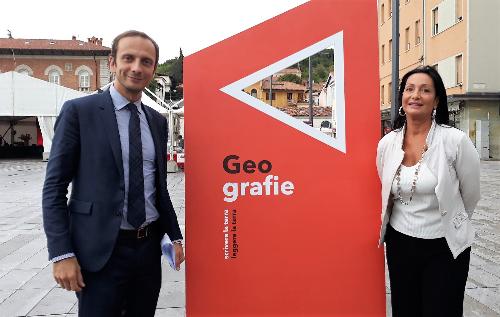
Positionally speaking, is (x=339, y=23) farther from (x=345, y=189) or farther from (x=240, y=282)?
(x=240, y=282)

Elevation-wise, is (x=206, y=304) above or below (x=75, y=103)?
below

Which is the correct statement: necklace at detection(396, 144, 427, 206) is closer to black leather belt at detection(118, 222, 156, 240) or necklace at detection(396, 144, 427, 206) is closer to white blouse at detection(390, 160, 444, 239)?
white blouse at detection(390, 160, 444, 239)

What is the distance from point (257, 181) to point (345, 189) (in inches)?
20.7

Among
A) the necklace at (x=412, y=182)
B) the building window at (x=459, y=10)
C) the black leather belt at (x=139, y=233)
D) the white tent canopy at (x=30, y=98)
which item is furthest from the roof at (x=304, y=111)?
the building window at (x=459, y=10)

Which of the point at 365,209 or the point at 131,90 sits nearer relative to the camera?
the point at 131,90

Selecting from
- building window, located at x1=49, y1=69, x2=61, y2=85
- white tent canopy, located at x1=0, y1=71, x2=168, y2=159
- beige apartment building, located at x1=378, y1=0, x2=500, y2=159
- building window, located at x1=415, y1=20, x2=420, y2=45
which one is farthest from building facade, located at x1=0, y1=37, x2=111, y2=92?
beige apartment building, located at x1=378, y1=0, x2=500, y2=159

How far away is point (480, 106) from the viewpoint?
80.1ft

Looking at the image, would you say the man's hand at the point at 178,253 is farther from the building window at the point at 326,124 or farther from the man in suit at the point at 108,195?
the building window at the point at 326,124

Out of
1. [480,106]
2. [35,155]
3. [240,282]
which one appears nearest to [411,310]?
[240,282]

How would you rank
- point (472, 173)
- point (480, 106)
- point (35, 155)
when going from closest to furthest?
point (472, 173) → point (480, 106) → point (35, 155)

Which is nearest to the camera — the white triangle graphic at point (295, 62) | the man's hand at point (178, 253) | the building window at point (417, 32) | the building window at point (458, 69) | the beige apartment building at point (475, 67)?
the man's hand at point (178, 253)

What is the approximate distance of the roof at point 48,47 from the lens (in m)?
46.4

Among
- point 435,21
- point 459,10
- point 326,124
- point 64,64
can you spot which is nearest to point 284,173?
point 326,124

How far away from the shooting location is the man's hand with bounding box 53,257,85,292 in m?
2.02
